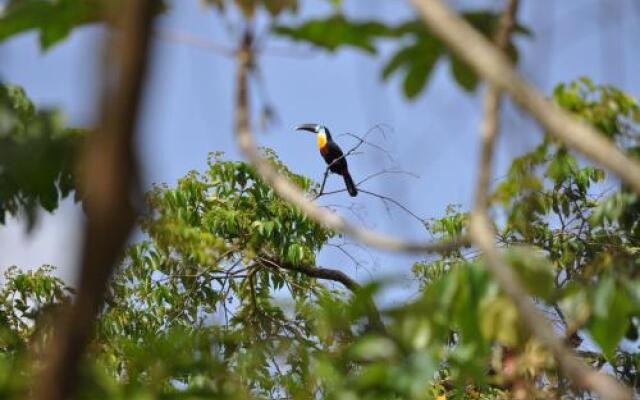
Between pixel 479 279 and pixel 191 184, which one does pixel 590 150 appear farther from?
pixel 191 184

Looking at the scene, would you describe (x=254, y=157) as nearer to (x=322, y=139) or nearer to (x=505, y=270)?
(x=505, y=270)

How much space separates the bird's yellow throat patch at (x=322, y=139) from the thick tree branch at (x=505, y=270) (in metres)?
6.24

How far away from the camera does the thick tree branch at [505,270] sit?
0.81 m

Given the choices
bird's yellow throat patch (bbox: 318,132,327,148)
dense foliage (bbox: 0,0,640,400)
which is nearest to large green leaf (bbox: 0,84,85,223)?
dense foliage (bbox: 0,0,640,400)

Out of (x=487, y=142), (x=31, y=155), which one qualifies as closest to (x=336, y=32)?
(x=487, y=142)

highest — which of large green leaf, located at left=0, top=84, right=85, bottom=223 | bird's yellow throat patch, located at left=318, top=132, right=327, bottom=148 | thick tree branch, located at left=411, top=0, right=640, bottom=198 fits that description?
bird's yellow throat patch, located at left=318, top=132, right=327, bottom=148

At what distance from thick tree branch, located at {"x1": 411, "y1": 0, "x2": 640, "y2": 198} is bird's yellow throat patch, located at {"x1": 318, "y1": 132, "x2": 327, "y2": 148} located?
6.38 m

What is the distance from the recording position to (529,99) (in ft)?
2.78

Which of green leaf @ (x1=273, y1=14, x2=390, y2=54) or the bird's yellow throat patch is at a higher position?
the bird's yellow throat patch

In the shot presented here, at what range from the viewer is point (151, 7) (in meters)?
0.68

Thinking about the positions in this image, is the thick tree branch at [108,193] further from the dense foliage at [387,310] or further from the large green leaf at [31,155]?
the large green leaf at [31,155]

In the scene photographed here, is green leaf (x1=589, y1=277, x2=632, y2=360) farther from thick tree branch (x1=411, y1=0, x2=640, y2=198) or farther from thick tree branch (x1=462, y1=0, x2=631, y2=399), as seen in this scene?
thick tree branch (x1=411, y1=0, x2=640, y2=198)

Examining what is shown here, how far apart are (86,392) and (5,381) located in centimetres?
10

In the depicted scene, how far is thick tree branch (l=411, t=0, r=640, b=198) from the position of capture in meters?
0.83
